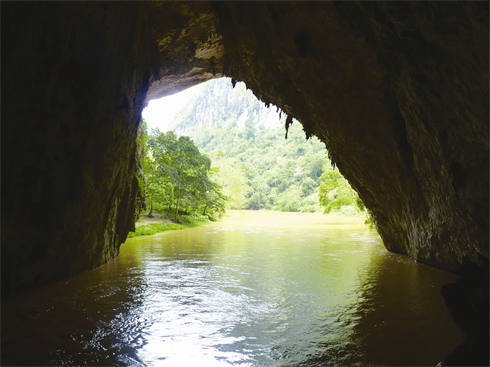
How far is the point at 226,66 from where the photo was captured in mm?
10789

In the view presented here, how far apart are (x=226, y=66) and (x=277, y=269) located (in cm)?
705

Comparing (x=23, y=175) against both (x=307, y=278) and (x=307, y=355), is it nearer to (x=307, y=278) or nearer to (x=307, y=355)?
(x=307, y=355)

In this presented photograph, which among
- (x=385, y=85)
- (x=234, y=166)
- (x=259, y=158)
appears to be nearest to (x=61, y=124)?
(x=385, y=85)

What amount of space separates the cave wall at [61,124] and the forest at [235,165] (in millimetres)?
4236

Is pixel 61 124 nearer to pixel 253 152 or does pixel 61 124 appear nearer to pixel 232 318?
pixel 232 318

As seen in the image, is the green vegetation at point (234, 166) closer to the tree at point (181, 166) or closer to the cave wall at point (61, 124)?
the tree at point (181, 166)

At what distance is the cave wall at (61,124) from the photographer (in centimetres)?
520

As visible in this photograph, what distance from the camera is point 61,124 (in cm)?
603

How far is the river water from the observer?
3447 mm

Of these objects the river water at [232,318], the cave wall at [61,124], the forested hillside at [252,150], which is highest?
the forested hillside at [252,150]

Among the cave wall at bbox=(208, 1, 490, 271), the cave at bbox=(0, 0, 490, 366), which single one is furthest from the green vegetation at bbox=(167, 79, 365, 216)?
the cave at bbox=(0, 0, 490, 366)

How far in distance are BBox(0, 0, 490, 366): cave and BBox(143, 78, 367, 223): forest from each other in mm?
2370

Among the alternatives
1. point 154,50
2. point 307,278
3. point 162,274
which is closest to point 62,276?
point 162,274

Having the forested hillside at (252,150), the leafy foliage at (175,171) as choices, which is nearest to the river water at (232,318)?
the forested hillside at (252,150)
